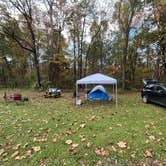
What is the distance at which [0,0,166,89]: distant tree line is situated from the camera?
15531 millimetres

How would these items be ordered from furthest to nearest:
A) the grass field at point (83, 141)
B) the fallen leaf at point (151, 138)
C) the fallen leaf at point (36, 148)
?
the fallen leaf at point (151, 138)
the fallen leaf at point (36, 148)
the grass field at point (83, 141)

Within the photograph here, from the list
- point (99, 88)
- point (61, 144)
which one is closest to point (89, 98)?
point (99, 88)

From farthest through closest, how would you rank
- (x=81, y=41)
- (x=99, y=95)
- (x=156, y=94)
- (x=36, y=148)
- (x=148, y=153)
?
(x=81, y=41), (x=99, y=95), (x=156, y=94), (x=36, y=148), (x=148, y=153)

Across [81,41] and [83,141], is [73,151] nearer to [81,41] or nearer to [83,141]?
[83,141]

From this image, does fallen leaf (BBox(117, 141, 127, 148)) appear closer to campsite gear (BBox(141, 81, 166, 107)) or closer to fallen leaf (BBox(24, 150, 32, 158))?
fallen leaf (BBox(24, 150, 32, 158))

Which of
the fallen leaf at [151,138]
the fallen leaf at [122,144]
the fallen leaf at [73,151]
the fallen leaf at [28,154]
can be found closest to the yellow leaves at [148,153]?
the fallen leaf at [122,144]

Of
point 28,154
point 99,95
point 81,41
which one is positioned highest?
point 81,41

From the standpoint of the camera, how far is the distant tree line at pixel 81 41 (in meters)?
15.5

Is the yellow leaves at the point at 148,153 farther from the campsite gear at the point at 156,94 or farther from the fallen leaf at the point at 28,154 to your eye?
the campsite gear at the point at 156,94

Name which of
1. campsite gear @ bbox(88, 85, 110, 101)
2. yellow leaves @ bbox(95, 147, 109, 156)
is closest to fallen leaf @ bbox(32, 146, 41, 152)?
yellow leaves @ bbox(95, 147, 109, 156)

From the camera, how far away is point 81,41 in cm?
1916

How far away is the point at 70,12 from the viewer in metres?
16.6

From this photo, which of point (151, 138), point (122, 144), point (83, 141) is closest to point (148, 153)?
point (122, 144)

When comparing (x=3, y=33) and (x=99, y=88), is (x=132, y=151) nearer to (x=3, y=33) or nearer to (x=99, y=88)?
(x=99, y=88)
